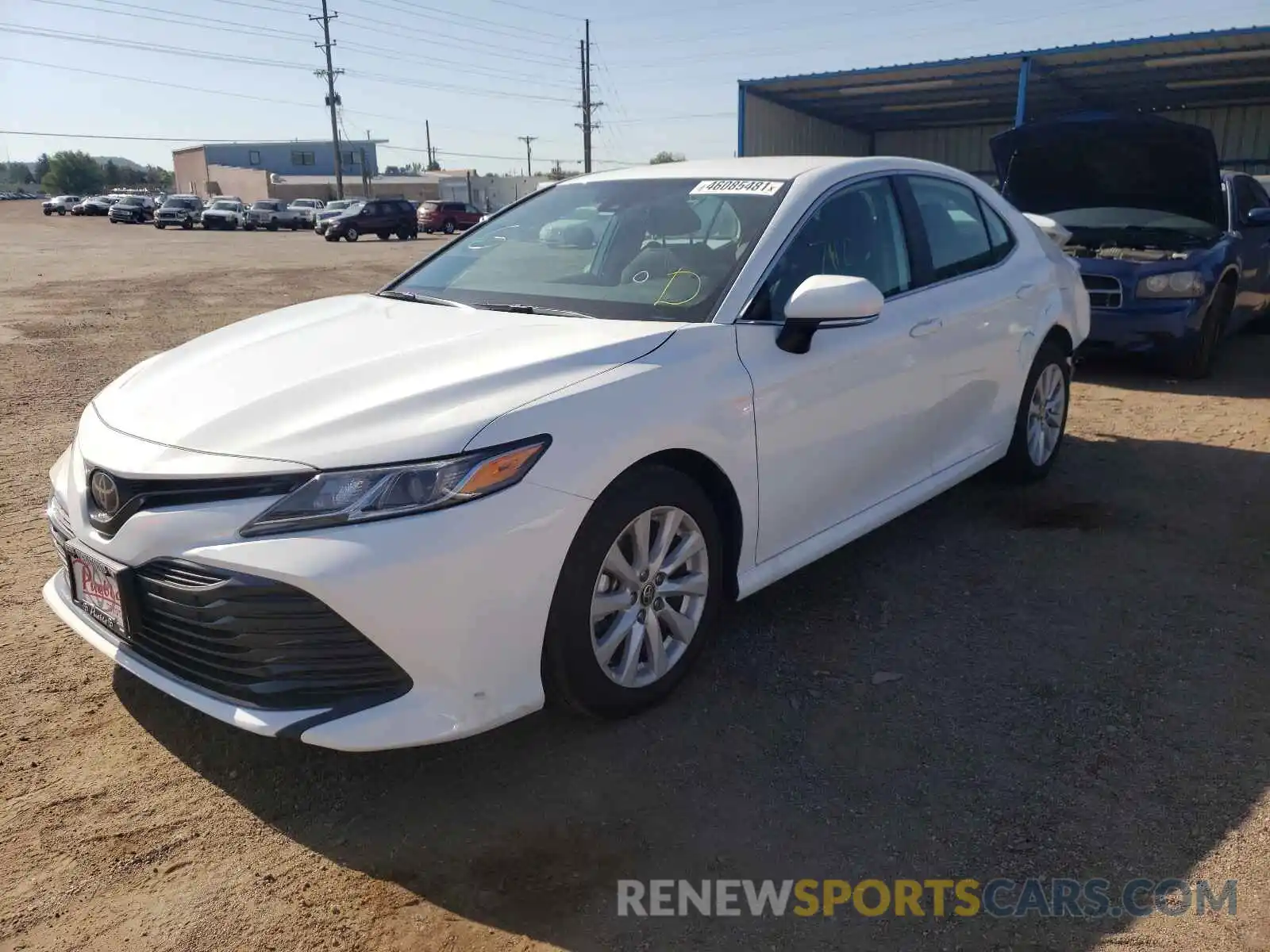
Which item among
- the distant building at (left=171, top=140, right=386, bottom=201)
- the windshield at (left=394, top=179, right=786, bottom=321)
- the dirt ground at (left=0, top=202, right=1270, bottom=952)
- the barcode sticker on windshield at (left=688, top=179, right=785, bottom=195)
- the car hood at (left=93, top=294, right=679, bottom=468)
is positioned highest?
the distant building at (left=171, top=140, right=386, bottom=201)

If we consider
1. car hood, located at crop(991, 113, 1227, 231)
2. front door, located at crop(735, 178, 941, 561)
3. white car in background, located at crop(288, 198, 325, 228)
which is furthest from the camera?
white car in background, located at crop(288, 198, 325, 228)

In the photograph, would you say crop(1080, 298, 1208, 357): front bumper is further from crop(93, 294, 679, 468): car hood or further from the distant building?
the distant building

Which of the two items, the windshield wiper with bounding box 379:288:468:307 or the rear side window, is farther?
the rear side window

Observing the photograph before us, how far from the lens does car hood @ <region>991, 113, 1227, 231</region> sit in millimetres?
7941

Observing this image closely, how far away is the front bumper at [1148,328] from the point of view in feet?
24.9

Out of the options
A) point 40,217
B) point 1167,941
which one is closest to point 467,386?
point 1167,941

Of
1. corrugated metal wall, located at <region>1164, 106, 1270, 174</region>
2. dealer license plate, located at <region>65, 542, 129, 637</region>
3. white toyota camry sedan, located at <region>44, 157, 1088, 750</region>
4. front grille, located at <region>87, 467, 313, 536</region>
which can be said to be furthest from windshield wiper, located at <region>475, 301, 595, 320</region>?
corrugated metal wall, located at <region>1164, 106, 1270, 174</region>

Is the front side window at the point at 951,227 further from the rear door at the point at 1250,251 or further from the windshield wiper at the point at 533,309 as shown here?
the rear door at the point at 1250,251

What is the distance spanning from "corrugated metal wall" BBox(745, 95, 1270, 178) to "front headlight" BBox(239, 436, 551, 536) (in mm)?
14888

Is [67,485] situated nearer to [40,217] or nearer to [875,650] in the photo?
[875,650]

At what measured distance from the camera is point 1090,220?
877 centimetres

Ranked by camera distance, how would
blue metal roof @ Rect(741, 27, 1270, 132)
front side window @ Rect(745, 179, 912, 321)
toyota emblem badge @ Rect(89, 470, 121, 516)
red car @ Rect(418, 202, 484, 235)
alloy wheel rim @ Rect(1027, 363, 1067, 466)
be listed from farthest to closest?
red car @ Rect(418, 202, 484, 235) → blue metal roof @ Rect(741, 27, 1270, 132) → alloy wheel rim @ Rect(1027, 363, 1067, 466) → front side window @ Rect(745, 179, 912, 321) → toyota emblem badge @ Rect(89, 470, 121, 516)

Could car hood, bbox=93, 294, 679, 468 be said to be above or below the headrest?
below

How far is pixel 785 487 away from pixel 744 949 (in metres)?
1.53
